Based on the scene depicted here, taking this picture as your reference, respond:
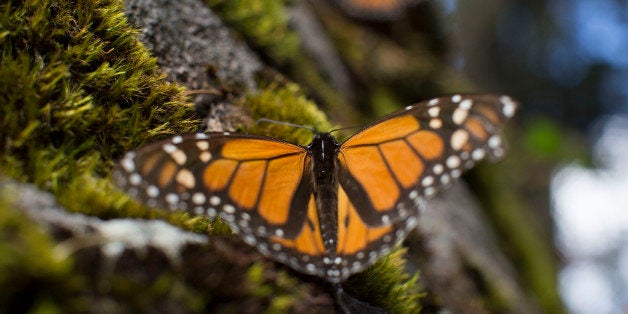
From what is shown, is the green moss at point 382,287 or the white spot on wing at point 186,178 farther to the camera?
the green moss at point 382,287

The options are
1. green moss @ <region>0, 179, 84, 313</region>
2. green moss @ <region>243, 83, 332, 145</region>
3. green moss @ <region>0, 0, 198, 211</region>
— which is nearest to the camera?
green moss @ <region>0, 179, 84, 313</region>

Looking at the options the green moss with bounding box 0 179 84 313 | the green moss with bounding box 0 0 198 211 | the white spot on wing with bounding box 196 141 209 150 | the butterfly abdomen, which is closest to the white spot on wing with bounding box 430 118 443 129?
the butterfly abdomen

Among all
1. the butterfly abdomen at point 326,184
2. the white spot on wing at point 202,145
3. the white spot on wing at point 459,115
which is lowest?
the white spot on wing at point 202,145

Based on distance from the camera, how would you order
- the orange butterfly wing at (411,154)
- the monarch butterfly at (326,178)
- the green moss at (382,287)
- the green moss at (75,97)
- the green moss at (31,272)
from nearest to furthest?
the green moss at (31,272)
the green moss at (75,97)
the monarch butterfly at (326,178)
the green moss at (382,287)
the orange butterfly wing at (411,154)

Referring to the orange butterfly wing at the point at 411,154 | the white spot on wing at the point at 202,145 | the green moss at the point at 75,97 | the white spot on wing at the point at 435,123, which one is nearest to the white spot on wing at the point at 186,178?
the white spot on wing at the point at 202,145

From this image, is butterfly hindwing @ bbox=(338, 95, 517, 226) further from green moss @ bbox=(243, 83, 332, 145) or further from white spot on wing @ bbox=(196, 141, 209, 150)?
white spot on wing @ bbox=(196, 141, 209, 150)

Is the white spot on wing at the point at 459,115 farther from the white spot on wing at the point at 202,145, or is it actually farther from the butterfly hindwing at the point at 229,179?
the white spot on wing at the point at 202,145

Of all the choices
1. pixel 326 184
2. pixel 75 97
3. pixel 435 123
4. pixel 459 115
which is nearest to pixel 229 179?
pixel 326 184

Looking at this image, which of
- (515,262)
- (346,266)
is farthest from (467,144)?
(515,262)

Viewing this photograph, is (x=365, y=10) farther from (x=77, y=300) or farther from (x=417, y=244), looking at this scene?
(x=77, y=300)
